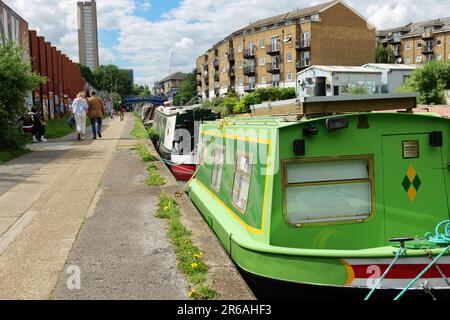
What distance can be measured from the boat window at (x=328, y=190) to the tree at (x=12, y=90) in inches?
396

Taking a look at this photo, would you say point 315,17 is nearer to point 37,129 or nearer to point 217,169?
point 37,129

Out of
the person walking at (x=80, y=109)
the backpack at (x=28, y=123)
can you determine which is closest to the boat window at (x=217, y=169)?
the person walking at (x=80, y=109)

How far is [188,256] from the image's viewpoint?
458 cm

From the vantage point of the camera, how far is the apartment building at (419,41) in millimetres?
85750

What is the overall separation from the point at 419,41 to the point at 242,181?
95.1 meters

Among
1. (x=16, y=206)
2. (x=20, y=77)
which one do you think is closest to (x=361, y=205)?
(x=16, y=206)

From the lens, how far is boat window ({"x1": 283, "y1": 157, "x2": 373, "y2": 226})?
4.34m

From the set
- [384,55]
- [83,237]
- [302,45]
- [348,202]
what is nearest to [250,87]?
[302,45]

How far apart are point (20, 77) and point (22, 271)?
9.83 meters

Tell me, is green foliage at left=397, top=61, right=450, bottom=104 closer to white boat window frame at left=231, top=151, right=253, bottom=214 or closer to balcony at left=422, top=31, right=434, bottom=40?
balcony at left=422, top=31, right=434, bottom=40

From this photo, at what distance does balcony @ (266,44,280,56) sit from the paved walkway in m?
69.9

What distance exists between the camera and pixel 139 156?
1211 cm

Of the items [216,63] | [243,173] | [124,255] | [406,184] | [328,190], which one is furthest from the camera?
[216,63]
